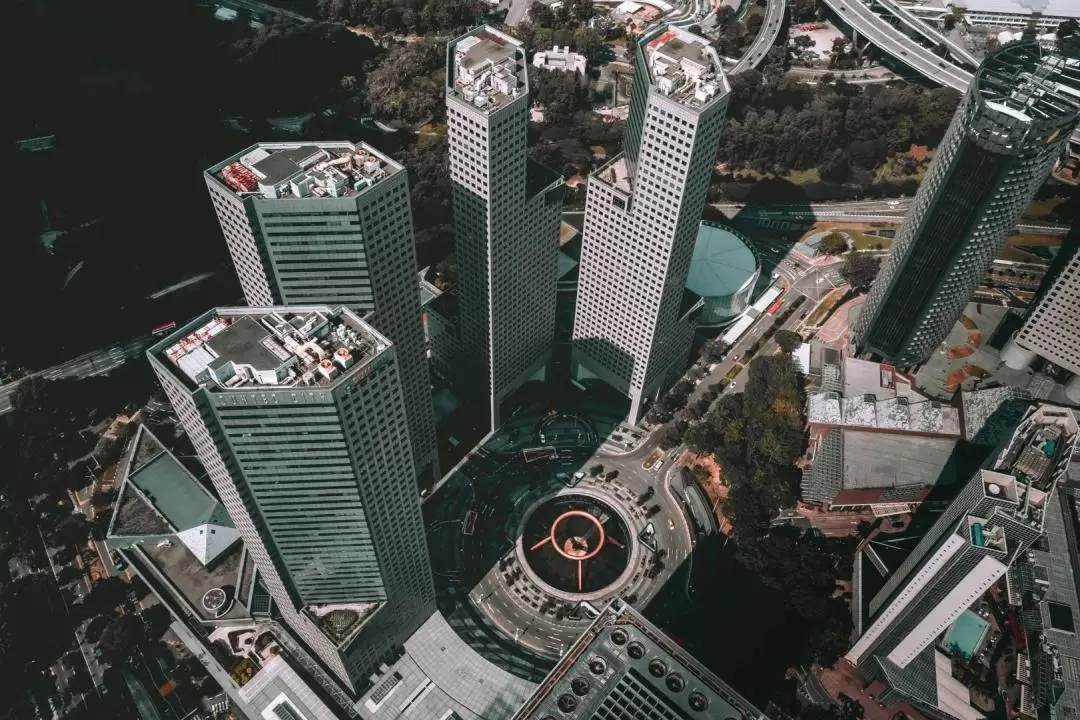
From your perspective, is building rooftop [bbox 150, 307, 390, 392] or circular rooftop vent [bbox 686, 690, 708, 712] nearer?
building rooftop [bbox 150, 307, 390, 392]

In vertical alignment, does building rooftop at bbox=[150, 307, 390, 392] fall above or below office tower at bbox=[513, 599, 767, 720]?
above

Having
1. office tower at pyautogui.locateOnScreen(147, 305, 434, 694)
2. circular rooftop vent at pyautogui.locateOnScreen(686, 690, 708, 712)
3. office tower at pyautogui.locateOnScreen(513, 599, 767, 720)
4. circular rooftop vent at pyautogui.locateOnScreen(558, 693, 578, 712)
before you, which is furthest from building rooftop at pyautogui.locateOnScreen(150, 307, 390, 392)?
circular rooftop vent at pyautogui.locateOnScreen(686, 690, 708, 712)

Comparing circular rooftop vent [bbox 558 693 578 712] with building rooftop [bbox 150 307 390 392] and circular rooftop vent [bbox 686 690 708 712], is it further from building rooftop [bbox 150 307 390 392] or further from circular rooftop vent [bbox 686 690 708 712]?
building rooftop [bbox 150 307 390 392]

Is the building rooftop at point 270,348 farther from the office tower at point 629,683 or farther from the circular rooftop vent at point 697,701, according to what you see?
the circular rooftop vent at point 697,701

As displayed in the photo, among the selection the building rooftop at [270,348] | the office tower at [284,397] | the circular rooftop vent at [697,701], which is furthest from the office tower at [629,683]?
the building rooftop at [270,348]

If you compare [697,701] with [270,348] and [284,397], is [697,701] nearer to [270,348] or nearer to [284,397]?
[284,397]

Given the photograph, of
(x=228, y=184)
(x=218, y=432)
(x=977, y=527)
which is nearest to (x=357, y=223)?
(x=228, y=184)

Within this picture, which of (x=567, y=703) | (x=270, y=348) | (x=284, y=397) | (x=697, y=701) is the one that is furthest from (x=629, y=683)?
(x=270, y=348)
